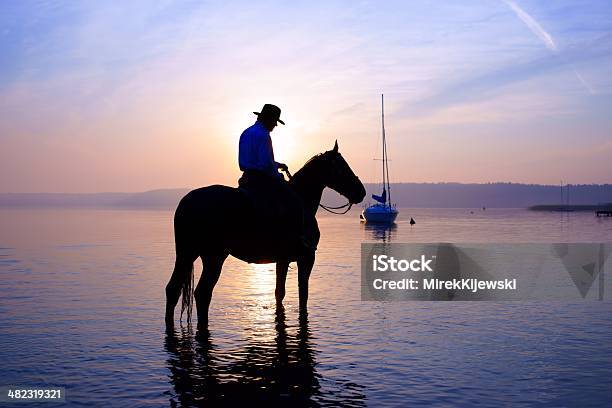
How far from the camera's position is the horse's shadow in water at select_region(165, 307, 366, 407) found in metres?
7.05

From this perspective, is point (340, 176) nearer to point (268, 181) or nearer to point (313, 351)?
point (268, 181)

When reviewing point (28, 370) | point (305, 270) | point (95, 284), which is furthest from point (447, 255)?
point (28, 370)

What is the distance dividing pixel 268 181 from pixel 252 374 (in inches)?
147

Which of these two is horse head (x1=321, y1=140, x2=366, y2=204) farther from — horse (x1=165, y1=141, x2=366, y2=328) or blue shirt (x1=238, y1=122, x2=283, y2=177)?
blue shirt (x1=238, y1=122, x2=283, y2=177)

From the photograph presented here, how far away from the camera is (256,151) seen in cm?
1089

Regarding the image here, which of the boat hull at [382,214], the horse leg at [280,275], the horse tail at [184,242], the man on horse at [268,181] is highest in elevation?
the man on horse at [268,181]

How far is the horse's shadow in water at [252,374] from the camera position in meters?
7.05

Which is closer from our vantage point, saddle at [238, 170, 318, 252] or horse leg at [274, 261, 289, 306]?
saddle at [238, 170, 318, 252]

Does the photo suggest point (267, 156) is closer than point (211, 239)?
No

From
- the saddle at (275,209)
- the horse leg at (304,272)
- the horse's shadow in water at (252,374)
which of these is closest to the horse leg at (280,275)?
the horse leg at (304,272)

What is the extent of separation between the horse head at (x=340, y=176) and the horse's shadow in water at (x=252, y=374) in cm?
331

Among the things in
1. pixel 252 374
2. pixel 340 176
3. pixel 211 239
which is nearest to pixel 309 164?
pixel 340 176

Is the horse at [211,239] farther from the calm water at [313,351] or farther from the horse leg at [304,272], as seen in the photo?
the calm water at [313,351]

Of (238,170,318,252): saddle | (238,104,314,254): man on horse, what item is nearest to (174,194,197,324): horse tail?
(238,170,318,252): saddle
